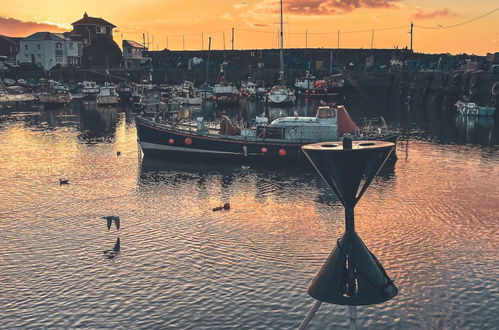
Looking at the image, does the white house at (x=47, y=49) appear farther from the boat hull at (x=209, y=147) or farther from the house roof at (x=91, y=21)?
the boat hull at (x=209, y=147)

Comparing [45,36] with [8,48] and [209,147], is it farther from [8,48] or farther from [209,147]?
[209,147]

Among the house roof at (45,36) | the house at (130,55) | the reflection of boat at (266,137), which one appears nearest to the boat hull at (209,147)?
the reflection of boat at (266,137)

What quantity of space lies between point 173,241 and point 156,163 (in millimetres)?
23334

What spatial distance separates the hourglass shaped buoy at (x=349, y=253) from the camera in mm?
10492

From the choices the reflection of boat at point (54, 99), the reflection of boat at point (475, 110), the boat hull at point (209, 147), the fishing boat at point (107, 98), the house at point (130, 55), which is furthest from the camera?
the house at point (130, 55)

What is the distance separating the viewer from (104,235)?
29.6m

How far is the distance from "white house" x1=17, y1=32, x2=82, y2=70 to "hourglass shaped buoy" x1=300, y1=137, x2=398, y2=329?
562 feet

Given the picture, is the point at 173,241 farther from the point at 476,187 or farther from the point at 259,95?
the point at 259,95

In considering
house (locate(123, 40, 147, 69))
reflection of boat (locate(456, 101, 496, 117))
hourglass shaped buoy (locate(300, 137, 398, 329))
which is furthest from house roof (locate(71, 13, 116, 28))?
hourglass shaped buoy (locate(300, 137, 398, 329))

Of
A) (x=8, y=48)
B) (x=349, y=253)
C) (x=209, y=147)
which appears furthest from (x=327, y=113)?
(x=8, y=48)

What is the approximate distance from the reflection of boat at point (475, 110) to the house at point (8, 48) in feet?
480

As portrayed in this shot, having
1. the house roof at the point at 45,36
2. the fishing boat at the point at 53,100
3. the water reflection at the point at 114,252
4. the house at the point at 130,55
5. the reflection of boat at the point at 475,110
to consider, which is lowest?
the water reflection at the point at 114,252

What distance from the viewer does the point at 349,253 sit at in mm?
10805

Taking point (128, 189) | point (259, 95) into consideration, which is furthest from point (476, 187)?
point (259, 95)
